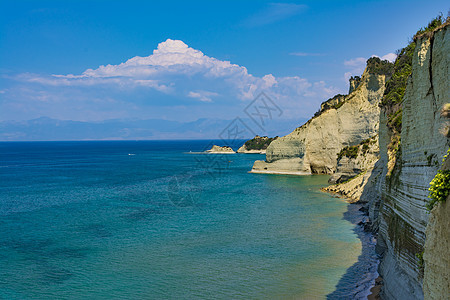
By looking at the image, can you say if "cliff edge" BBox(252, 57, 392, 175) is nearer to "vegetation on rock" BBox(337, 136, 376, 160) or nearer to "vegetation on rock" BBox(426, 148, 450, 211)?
"vegetation on rock" BBox(337, 136, 376, 160)

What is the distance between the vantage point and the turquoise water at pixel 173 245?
61.8 feet

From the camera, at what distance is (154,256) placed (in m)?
23.4

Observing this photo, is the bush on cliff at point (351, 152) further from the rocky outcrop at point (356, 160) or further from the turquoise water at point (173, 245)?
the turquoise water at point (173, 245)

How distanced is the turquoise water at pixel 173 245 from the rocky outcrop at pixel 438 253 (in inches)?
379

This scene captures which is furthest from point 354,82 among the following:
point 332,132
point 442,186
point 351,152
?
point 442,186

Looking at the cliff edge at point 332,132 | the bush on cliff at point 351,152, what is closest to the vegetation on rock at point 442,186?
the bush on cliff at point 351,152

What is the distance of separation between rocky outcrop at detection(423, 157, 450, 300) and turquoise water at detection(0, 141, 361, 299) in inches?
379

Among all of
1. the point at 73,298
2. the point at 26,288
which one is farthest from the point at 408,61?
the point at 26,288

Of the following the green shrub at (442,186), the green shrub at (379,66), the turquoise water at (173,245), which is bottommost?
the turquoise water at (173,245)

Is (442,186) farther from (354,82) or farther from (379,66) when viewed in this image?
(354,82)

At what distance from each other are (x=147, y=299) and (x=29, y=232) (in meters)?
17.7

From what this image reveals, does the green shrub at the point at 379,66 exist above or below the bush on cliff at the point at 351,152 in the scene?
above

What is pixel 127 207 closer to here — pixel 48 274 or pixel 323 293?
pixel 48 274

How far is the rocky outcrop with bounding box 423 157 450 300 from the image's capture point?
8125mm
